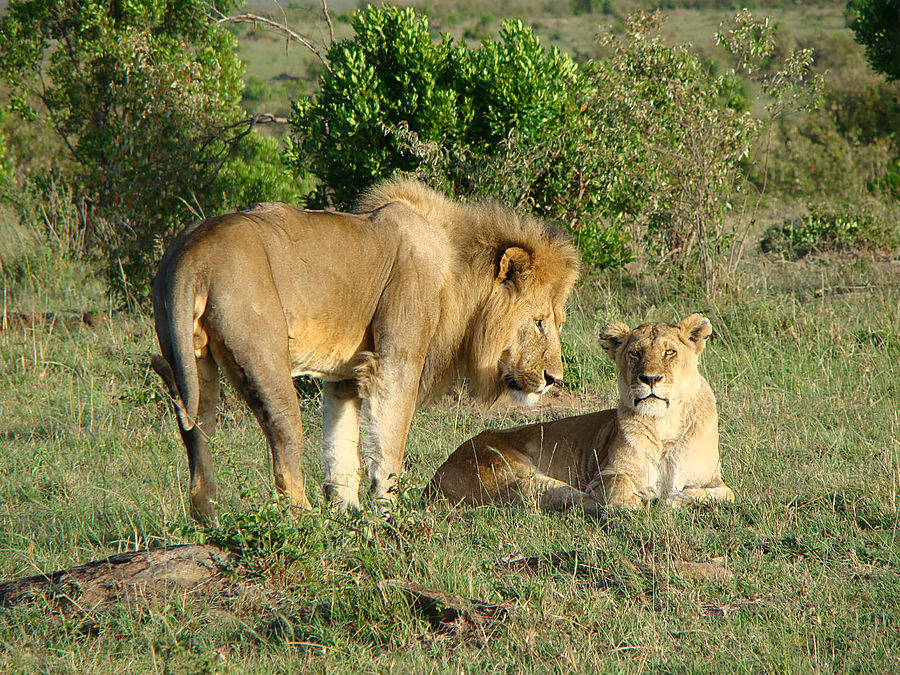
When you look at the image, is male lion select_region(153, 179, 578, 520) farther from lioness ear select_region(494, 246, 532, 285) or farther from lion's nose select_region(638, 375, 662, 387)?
lion's nose select_region(638, 375, 662, 387)

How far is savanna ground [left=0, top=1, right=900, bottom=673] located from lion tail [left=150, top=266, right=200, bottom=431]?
549 mm

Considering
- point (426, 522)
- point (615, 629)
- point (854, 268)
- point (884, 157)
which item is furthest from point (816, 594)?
point (884, 157)

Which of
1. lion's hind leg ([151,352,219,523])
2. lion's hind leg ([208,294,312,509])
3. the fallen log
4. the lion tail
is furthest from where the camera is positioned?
lion's hind leg ([151,352,219,523])

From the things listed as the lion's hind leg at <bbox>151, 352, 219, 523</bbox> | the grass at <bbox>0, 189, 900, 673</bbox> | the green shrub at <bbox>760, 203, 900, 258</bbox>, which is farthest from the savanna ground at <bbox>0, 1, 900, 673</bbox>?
the green shrub at <bbox>760, 203, 900, 258</bbox>

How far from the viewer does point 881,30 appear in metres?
10.9

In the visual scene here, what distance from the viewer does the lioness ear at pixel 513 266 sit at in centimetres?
505

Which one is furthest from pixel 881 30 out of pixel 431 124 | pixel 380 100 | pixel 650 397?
pixel 650 397

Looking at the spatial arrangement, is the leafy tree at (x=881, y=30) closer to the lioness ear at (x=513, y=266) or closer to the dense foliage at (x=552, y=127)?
the dense foliage at (x=552, y=127)

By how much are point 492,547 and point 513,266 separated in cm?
153

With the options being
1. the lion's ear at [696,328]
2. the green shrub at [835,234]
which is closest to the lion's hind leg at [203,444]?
the lion's ear at [696,328]

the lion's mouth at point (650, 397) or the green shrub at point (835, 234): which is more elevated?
the lion's mouth at point (650, 397)

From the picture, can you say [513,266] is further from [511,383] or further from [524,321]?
[511,383]

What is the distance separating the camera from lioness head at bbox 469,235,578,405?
5.10 metres

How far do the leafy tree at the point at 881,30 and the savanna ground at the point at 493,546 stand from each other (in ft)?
16.9
